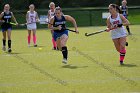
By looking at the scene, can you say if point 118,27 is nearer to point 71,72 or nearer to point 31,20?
point 71,72

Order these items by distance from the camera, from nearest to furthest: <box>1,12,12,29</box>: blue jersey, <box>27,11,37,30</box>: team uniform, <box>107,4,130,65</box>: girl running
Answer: <box>107,4,130,65</box>: girl running
<box>1,12,12,29</box>: blue jersey
<box>27,11,37,30</box>: team uniform

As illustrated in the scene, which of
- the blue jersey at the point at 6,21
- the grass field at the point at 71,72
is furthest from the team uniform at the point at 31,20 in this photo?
the grass field at the point at 71,72

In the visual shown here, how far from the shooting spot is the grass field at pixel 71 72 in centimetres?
1054

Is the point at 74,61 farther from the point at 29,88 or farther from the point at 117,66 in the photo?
the point at 29,88

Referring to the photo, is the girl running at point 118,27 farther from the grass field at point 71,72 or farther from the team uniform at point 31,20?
the team uniform at point 31,20

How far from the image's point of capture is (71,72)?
12.9 metres

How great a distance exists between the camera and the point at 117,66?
544 inches

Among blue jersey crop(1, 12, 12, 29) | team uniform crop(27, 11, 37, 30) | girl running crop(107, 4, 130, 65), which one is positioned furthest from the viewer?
team uniform crop(27, 11, 37, 30)

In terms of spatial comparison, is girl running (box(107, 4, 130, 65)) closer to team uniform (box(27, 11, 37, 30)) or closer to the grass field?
the grass field

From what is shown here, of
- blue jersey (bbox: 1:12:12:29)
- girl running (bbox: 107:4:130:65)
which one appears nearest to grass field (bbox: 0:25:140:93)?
girl running (bbox: 107:4:130:65)

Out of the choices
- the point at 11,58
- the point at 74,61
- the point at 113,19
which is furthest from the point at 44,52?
the point at 113,19

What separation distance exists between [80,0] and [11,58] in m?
43.5

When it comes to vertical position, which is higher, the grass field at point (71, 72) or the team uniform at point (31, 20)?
the team uniform at point (31, 20)

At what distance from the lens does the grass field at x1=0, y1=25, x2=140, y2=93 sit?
1054cm
